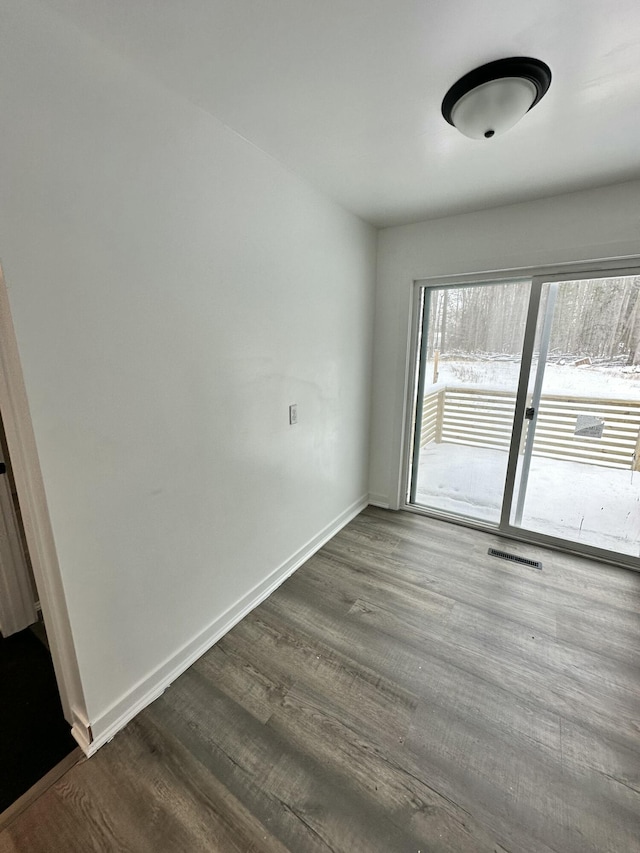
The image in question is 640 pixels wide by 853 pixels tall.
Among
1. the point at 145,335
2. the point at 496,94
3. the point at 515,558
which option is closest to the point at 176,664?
the point at 145,335

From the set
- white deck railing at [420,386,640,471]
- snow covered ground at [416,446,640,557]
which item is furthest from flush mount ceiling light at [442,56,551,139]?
Result: snow covered ground at [416,446,640,557]

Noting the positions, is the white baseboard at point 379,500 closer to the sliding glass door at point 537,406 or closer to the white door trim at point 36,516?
the sliding glass door at point 537,406

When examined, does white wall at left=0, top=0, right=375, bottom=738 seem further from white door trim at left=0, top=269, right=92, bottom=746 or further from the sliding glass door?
the sliding glass door

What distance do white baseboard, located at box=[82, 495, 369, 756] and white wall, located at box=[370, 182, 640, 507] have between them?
4.21 feet

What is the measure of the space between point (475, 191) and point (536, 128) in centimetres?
65

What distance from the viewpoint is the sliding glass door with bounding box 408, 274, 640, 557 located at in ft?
7.75

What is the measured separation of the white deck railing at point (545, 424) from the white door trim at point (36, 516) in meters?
2.74

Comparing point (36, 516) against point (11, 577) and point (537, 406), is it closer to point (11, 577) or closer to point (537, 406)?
point (11, 577)

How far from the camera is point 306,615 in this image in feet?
6.57

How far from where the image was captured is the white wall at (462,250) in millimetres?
2139

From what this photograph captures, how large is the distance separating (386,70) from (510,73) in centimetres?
42

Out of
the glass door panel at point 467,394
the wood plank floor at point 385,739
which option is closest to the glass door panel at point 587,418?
the glass door panel at point 467,394

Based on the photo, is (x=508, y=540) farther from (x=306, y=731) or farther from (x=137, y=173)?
(x=137, y=173)

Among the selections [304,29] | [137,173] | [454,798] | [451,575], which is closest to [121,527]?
[137,173]
